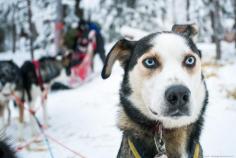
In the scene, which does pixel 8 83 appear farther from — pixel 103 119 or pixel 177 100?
pixel 177 100

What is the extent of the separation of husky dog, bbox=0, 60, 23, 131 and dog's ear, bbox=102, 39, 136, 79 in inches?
128

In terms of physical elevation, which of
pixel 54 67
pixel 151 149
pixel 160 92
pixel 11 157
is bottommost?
pixel 54 67

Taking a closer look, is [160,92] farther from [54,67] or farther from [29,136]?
[54,67]

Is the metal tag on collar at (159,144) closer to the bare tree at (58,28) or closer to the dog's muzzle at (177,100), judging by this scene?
the dog's muzzle at (177,100)

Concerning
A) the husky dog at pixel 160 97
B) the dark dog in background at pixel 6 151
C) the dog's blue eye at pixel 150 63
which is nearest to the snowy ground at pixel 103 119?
the husky dog at pixel 160 97

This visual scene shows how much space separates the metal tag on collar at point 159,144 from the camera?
7.45ft

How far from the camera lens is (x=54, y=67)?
7.15m

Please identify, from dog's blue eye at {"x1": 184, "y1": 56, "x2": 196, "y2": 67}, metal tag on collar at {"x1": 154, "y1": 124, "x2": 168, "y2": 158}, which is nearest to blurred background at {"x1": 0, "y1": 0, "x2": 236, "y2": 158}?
metal tag on collar at {"x1": 154, "y1": 124, "x2": 168, "y2": 158}

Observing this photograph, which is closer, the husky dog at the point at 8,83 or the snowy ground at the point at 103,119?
the snowy ground at the point at 103,119

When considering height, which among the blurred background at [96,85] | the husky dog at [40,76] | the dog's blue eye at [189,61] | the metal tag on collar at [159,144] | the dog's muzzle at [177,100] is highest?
the dog's blue eye at [189,61]

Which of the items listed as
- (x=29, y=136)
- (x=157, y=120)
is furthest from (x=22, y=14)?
(x=157, y=120)

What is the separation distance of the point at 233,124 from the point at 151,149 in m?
2.90

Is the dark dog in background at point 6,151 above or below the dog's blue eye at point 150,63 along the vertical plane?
below

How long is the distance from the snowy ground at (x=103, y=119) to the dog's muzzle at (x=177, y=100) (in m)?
0.86
